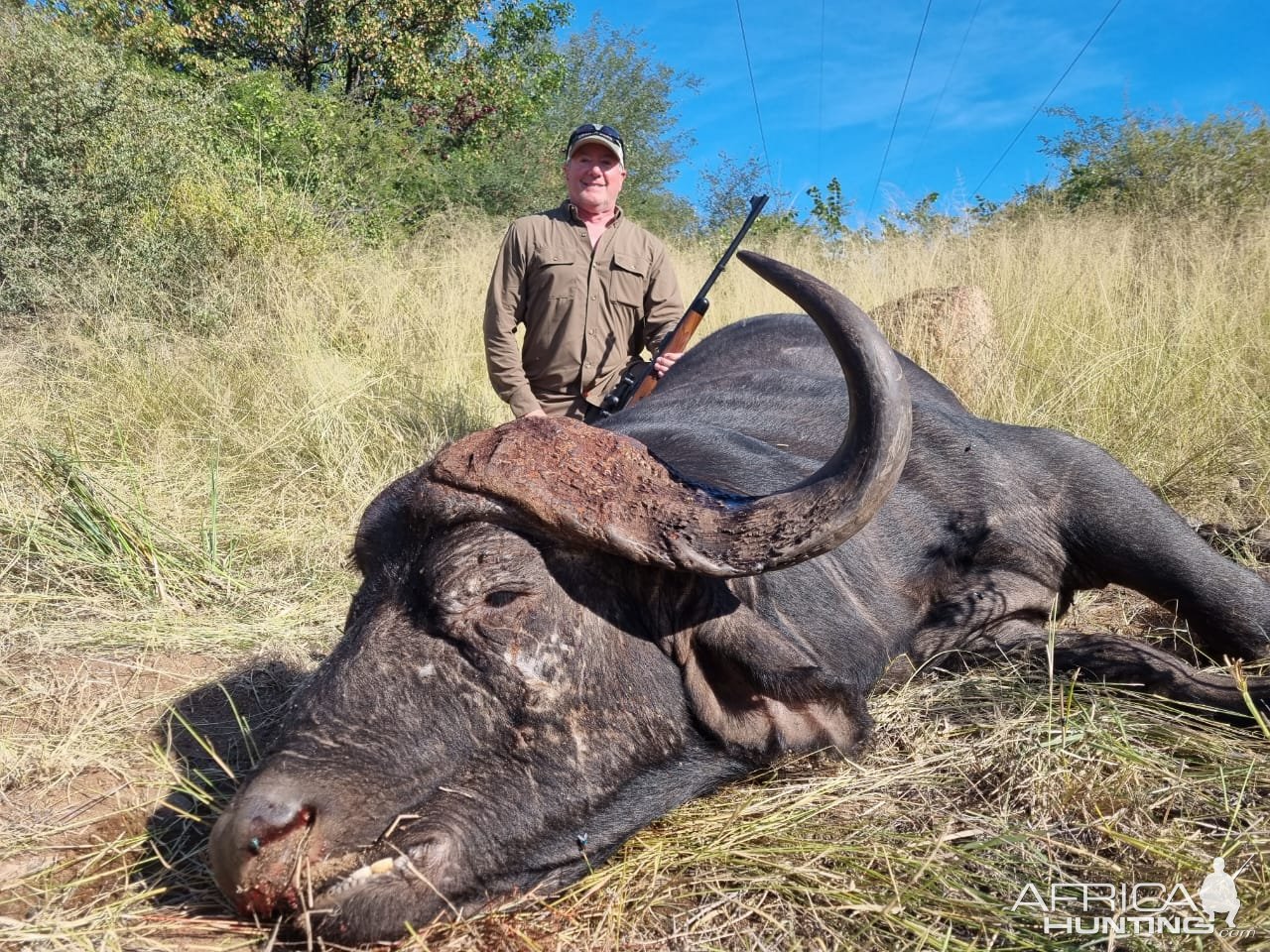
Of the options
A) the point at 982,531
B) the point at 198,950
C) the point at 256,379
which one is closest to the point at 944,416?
the point at 982,531

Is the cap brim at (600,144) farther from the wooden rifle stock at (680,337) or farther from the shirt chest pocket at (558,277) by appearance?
the wooden rifle stock at (680,337)

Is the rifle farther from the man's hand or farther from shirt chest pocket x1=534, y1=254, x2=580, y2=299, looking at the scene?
shirt chest pocket x1=534, y1=254, x2=580, y2=299

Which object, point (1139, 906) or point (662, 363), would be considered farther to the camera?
point (662, 363)

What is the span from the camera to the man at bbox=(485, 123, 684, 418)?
611cm

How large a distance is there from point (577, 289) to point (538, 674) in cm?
449

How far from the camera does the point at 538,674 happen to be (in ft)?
6.57

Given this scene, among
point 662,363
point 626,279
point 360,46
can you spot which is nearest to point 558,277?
point 626,279

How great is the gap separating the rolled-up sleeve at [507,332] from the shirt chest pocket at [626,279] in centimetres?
61

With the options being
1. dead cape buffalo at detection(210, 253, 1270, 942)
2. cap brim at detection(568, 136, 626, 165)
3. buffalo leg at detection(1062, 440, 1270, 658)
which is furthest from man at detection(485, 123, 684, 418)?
dead cape buffalo at detection(210, 253, 1270, 942)

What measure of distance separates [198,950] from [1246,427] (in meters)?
5.73

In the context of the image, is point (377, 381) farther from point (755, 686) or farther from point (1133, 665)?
point (1133, 665)

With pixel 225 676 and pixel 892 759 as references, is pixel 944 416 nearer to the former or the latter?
pixel 892 759

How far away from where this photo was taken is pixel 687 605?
7.09ft

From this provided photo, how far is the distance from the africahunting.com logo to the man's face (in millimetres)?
5078
